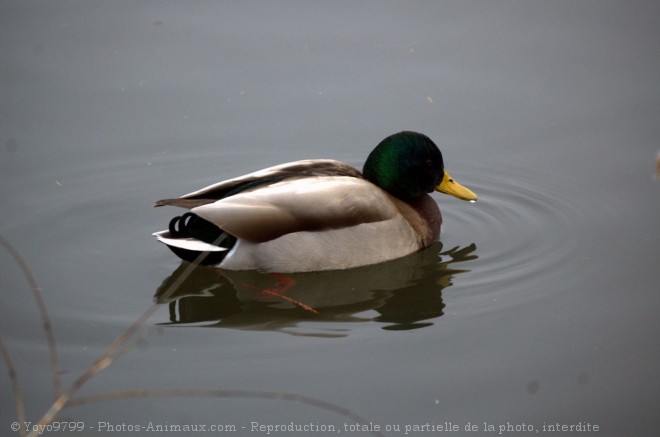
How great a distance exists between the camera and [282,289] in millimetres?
6488

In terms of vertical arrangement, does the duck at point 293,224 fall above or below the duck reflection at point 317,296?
above

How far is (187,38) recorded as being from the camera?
9445 mm

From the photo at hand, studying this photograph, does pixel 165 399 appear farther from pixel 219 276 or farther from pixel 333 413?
pixel 219 276

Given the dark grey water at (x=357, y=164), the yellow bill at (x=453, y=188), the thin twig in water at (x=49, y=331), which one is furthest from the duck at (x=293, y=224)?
the thin twig in water at (x=49, y=331)

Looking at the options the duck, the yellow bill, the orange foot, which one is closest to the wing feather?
the duck

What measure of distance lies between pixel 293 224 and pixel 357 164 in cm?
161

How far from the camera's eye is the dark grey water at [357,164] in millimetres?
5340

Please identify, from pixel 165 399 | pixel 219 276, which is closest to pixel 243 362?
Result: pixel 165 399

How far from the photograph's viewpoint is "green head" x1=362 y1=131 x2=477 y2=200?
716 centimetres

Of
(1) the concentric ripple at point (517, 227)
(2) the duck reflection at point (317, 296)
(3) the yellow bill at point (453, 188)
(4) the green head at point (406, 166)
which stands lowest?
(2) the duck reflection at point (317, 296)

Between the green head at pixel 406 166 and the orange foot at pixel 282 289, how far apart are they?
3.65 ft

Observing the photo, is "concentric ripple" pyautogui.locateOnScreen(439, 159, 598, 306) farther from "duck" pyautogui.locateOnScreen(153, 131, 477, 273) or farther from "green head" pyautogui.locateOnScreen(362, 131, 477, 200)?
"duck" pyautogui.locateOnScreen(153, 131, 477, 273)

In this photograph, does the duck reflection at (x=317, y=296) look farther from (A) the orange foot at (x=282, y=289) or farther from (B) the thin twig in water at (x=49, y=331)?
(B) the thin twig in water at (x=49, y=331)

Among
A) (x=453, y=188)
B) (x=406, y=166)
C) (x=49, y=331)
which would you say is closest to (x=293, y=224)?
(x=406, y=166)
